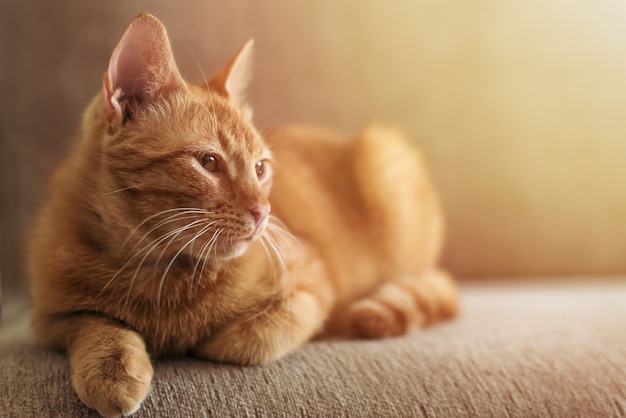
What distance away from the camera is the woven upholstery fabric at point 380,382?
1017 mm

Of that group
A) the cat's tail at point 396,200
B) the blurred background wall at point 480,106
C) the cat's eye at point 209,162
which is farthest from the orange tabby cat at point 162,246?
the blurred background wall at point 480,106

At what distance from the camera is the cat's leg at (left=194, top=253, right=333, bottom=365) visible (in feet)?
3.71

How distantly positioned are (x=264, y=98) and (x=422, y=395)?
1.15 m

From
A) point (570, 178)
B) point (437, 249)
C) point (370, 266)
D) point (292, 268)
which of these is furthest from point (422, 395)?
point (570, 178)

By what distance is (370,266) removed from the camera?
1748mm

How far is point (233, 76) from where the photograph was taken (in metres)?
1.29

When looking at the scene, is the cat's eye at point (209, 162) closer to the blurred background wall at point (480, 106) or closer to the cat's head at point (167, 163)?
the cat's head at point (167, 163)

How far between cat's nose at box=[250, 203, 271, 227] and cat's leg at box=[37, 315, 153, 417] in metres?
0.31

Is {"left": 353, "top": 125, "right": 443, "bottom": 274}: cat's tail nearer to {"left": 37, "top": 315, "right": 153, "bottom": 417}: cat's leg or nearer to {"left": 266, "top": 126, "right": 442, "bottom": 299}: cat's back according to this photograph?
{"left": 266, "top": 126, "right": 442, "bottom": 299}: cat's back

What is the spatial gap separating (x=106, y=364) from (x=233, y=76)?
64cm

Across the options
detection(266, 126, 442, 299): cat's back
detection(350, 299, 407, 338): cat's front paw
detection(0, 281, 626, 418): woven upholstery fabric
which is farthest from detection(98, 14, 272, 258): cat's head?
detection(266, 126, 442, 299): cat's back

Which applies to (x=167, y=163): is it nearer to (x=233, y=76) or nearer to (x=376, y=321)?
(x=233, y=76)

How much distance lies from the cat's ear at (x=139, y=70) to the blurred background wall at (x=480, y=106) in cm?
71

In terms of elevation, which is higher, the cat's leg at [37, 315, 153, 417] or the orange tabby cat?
the orange tabby cat
